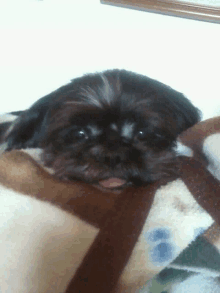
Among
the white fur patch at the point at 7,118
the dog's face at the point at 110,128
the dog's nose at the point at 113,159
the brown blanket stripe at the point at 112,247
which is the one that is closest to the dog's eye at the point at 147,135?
the dog's face at the point at 110,128

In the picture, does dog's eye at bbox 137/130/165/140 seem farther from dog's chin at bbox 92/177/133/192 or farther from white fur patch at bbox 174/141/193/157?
dog's chin at bbox 92/177/133/192

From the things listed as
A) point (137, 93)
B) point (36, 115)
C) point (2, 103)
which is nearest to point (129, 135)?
point (137, 93)

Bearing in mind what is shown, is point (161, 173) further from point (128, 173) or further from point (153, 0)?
point (153, 0)

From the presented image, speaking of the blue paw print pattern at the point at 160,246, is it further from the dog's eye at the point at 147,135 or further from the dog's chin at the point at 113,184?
the dog's eye at the point at 147,135

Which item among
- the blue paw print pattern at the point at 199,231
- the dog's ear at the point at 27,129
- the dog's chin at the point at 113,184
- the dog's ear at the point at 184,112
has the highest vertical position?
the dog's ear at the point at 184,112

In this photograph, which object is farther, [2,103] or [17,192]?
[2,103]
